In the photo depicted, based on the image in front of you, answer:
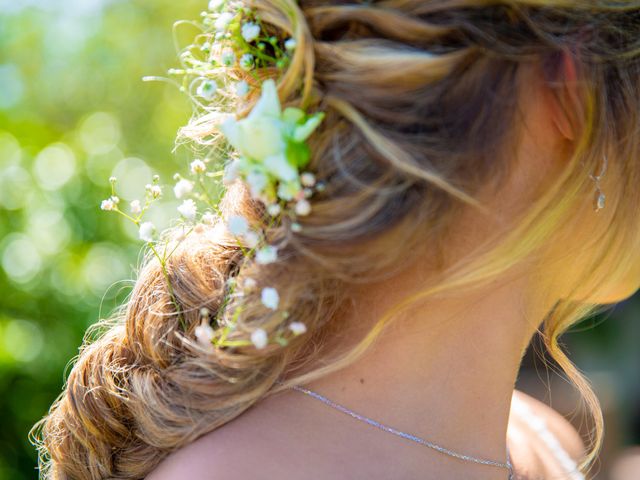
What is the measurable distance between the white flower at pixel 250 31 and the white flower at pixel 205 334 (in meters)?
0.56

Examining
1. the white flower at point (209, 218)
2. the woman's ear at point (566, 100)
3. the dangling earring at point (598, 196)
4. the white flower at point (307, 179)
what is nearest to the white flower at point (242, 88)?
the white flower at point (307, 179)

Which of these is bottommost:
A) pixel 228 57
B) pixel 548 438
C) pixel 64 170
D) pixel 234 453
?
pixel 548 438

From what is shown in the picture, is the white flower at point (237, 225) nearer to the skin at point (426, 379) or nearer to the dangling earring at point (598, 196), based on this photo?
the skin at point (426, 379)

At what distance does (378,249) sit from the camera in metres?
1.51

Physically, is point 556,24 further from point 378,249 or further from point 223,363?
point 223,363

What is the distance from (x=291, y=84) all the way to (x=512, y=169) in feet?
1.53

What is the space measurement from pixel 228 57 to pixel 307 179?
0.33 metres

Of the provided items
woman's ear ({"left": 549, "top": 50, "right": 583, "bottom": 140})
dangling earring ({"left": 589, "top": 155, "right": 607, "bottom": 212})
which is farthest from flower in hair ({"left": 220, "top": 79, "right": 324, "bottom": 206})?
dangling earring ({"left": 589, "top": 155, "right": 607, "bottom": 212})

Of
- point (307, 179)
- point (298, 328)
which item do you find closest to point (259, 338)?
point (298, 328)

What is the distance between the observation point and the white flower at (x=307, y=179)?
1481 mm

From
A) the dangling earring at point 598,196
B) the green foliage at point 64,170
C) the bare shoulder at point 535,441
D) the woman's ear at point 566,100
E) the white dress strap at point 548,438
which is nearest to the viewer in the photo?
the woman's ear at point 566,100

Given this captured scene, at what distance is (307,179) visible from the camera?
1.48 metres

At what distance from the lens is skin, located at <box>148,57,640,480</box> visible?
1.61 metres

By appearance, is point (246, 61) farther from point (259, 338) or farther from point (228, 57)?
point (259, 338)
